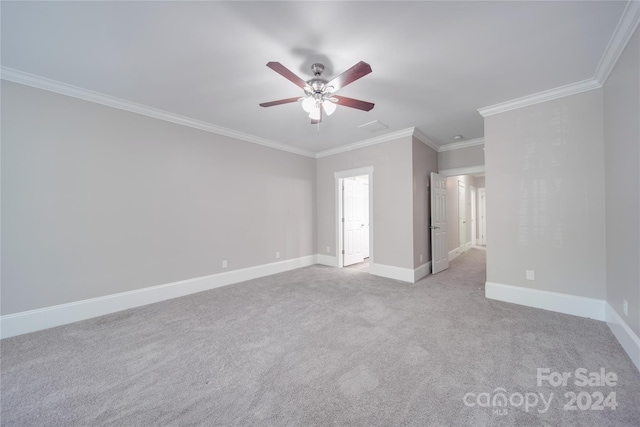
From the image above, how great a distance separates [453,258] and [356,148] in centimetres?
A: 378

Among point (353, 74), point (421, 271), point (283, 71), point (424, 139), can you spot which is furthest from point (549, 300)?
point (283, 71)

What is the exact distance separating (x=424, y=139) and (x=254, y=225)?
357 centimetres

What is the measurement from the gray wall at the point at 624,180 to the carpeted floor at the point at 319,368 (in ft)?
1.73

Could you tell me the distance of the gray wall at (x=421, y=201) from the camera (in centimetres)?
419

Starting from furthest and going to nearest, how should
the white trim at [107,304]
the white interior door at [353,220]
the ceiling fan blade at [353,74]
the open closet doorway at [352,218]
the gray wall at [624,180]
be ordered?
the white interior door at [353,220] → the open closet doorway at [352,218] → the white trim at [107,304] → the gray wall at [624,180] → the ceiling fan blade at [353,74]

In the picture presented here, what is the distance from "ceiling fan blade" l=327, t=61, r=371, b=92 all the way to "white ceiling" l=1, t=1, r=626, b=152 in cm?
30

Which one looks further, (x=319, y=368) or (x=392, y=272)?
(x=392, y=272)

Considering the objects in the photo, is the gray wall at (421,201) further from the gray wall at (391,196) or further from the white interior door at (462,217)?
Answer: the white interior door at (462,217)

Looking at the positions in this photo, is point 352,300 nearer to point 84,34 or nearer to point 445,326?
point 445,326

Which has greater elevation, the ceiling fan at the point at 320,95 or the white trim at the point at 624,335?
the ceiling fan at the point at 320,95

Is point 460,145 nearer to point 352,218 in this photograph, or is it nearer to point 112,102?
point 352,218

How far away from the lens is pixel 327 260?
5391 millimetres

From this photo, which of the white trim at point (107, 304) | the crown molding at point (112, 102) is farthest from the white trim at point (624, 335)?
the crown molding at point (112, 102)

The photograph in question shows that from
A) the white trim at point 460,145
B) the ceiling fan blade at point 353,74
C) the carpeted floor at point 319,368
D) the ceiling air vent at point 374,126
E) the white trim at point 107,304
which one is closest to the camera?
the carpeted floor at point 319,368
